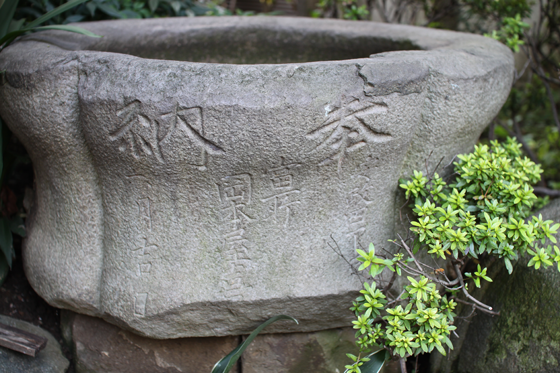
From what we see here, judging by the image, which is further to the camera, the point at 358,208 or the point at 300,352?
the point at 300,352

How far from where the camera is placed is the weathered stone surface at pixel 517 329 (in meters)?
1.37

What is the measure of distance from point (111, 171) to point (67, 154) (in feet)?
0.49

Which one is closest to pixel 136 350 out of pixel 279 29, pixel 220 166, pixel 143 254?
pixel 143 254

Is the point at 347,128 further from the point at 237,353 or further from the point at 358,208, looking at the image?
the point at 237,353

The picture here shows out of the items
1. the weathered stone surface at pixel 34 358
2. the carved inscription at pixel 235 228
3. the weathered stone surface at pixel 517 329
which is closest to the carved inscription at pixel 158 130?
the carved inscription at pixel 235 228

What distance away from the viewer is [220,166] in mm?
1229

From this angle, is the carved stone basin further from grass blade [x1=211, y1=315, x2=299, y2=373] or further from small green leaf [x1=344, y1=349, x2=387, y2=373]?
small green leaf [x1=344, y1=349, x2=387, y2=373]

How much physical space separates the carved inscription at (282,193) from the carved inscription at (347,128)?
101 mm

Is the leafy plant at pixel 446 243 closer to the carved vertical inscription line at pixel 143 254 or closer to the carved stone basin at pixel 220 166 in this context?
the carved stone basin at pixel 220 166

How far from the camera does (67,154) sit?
4.42ft

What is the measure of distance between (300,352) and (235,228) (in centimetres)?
54

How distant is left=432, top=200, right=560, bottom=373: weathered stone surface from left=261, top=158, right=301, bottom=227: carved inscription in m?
0.78

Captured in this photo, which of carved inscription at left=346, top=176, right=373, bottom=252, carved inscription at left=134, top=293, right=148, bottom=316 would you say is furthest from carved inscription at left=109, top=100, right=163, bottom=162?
carved inscription at left=346, top=176, right=373, bottom=252

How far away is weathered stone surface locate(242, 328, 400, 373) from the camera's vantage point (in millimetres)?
1544
